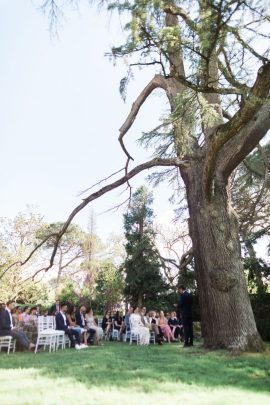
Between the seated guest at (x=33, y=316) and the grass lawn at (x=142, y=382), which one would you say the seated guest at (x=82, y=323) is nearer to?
the seated guest at (x=33, y=316)

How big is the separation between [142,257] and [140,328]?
10351 mm

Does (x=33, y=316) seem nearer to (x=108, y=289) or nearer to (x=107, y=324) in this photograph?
(x=107, y=324)

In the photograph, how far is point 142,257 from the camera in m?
21.7

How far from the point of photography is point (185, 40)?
4.09 meters

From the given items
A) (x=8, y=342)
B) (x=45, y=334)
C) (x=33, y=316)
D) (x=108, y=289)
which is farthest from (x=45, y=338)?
(x=108, y=289)

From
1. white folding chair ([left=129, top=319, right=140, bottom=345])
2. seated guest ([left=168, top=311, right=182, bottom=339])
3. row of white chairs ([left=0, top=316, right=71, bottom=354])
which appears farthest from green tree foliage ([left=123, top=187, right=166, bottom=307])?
row of white chairs ([left=0, top=316, right=71, bottom=354])


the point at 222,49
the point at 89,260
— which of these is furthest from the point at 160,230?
the point at 222,49

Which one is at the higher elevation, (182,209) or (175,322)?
(182,209)

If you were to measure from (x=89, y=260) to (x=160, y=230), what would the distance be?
17930mm

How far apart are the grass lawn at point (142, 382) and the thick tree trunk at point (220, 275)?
26.3 inches

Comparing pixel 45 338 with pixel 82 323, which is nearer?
pixel 45 338

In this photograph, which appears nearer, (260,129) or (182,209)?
(260,129)

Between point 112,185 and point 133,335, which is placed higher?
point 112,185

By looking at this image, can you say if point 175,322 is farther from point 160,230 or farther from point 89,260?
point 89,260
